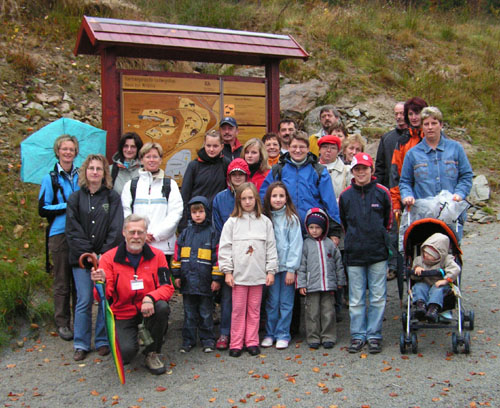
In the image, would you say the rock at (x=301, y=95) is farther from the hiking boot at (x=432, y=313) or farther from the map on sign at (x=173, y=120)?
the hiking boot at (x=432, y=313)

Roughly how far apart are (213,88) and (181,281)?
3.10m

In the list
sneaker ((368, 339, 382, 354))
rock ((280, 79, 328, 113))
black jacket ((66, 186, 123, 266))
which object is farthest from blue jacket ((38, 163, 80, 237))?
rock ((280, 79, 328, 113))

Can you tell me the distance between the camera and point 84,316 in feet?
18.5

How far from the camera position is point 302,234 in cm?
597

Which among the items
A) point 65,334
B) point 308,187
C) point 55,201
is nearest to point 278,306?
point 308,187

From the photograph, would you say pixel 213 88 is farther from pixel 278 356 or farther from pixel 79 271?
pixel 278 356

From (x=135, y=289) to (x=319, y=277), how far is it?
1893 mm

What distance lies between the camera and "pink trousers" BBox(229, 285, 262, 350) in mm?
5578

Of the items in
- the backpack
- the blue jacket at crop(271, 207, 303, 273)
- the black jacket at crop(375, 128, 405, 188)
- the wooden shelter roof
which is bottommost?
the blue jacket at crop(271, 207, 303, 273)

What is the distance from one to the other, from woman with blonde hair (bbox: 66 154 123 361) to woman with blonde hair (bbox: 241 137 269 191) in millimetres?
1597

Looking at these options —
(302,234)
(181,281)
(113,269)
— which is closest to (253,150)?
(302,234)

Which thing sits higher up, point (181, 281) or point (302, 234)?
point (302, 234)

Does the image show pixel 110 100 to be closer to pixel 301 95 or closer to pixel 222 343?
pixel 222 343

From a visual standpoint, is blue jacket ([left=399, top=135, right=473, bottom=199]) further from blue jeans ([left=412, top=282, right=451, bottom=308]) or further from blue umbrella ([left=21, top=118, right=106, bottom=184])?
blue umbrella ([left=21, top=118, right=106, bottom=184])
